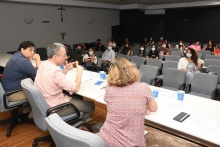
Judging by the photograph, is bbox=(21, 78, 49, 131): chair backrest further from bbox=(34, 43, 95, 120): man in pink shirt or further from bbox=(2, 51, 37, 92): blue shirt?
bbox=(2, 51, 37, 92): blue shirt

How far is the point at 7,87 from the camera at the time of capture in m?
3.05

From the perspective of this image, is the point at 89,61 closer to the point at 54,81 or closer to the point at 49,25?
the point at 54,81

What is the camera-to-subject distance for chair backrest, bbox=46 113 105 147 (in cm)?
111

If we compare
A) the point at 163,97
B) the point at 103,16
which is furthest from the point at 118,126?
the point at 103,16

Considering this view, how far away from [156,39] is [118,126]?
1183 centimetres

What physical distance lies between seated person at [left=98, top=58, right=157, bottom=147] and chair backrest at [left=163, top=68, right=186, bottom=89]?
2.28 m

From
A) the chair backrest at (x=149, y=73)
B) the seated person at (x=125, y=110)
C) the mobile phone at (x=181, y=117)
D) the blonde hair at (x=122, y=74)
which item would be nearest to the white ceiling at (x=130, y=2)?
the chair backrest at (x=149, y=73)

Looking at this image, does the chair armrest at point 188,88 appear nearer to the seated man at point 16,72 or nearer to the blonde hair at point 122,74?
the blonde hair at point 122,74

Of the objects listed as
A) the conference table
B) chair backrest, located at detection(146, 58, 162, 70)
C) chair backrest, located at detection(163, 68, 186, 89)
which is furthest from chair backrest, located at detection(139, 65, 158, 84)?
the conference table

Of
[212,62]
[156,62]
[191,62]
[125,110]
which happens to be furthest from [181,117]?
[212,62]

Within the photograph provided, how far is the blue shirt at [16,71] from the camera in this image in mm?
2953

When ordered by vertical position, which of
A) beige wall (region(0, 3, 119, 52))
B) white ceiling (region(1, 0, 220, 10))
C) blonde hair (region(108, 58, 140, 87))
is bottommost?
blonde hair (region(108, 58, 140, 87))

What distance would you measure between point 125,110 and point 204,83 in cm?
249

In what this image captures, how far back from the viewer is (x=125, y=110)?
151 cm
